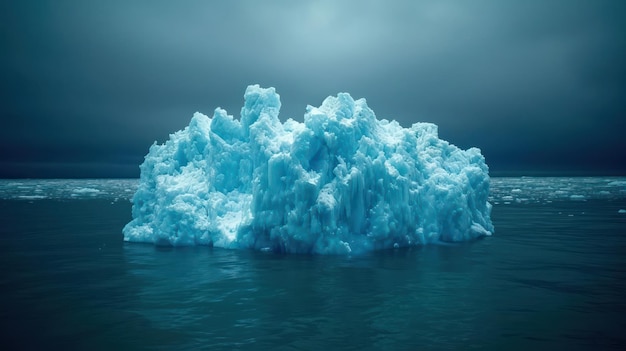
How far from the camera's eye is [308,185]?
65.0 ft

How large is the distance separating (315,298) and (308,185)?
715cm

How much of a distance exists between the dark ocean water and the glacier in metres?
1.28

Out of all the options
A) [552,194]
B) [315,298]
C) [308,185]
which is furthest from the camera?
[552,194]

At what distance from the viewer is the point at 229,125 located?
25.0 meters

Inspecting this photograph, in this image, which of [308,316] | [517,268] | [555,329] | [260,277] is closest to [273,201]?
[260,277]

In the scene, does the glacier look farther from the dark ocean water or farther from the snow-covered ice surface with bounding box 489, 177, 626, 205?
the snow-covered ice surface with bounding box 489, 177, 626, 205

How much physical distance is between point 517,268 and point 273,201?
10867mm

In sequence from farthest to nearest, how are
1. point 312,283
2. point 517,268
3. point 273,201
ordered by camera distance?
point 273,201 < point 517,268 < point 312,283

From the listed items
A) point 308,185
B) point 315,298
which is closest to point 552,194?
point 308,185

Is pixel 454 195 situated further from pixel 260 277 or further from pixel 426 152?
pixel 260 277

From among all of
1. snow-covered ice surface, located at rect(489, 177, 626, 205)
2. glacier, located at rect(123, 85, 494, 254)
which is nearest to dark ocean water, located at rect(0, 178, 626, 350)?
glacier, located at rect(123, 85, 494, 254)

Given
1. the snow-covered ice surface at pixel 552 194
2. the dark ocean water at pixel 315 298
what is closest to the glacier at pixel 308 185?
the dark ocean water at pixel 315 298

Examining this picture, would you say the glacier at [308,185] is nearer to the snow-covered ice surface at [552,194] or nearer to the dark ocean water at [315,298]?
the dark ocean water at [315,298]

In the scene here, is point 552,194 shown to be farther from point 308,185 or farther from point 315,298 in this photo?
point 315,298
